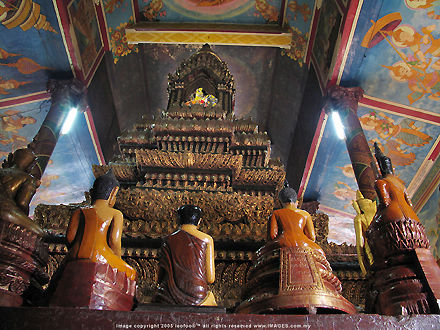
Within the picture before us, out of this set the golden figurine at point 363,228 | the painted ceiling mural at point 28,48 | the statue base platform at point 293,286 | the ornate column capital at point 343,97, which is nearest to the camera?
the statue base platform at point 293,286

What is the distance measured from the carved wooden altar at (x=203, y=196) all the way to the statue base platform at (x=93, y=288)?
0.76 metres

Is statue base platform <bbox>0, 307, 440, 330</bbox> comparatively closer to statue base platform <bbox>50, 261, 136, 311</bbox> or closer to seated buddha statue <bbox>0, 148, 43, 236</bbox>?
statue base platform <bbox>50, 261, 136, 311</bbox>

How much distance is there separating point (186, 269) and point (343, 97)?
6.17 m

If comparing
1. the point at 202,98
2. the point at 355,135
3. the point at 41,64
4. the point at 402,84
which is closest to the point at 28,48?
the point at 41,64

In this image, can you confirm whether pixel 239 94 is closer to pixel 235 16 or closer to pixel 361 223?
pixel 235 16

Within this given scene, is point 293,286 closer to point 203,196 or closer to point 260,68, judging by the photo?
point 203,196

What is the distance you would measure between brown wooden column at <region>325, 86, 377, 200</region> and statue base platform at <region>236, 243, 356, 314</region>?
370 cm

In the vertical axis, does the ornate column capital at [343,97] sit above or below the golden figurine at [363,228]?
below

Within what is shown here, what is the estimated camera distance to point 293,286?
153cm

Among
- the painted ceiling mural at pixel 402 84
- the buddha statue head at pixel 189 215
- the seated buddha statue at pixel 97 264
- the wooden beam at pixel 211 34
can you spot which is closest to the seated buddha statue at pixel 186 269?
the buddha statue head at pixel 189 215

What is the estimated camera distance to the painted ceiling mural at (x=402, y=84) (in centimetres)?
608

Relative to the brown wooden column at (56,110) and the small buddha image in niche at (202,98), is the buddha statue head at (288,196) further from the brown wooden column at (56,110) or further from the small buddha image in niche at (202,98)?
the brown wooden column at (56,110)

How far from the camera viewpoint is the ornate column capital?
6836 millimetres

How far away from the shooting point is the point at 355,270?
2.62 m
